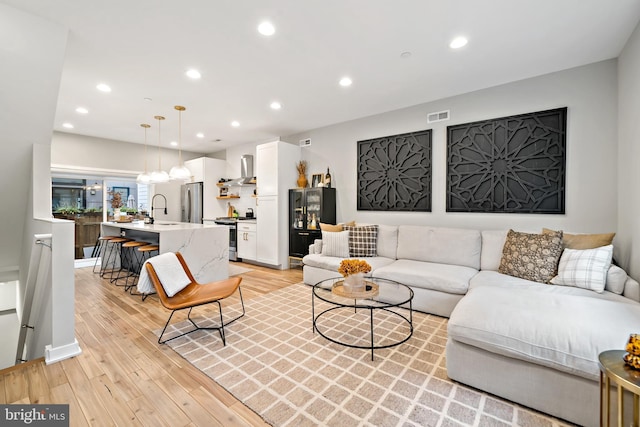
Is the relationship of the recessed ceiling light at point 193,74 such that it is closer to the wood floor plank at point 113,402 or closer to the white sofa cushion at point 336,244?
the white sofa cushion at point 336,244

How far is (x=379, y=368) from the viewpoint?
2115 mm

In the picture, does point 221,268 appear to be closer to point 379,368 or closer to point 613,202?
point 379,368

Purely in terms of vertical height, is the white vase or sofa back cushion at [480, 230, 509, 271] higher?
sofa back cushion at [480, 230, 509, 271]

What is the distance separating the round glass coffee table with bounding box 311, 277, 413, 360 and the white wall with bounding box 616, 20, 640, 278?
80.2 inches

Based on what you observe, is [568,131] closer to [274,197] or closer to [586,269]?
[586,269]

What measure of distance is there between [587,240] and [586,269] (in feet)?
1.40

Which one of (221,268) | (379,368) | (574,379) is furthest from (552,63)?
(221,268)

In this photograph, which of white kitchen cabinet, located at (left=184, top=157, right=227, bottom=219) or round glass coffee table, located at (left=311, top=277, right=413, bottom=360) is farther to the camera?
white kitchen cabinet, located at (left=184, top=157, right=227, bottom=219)

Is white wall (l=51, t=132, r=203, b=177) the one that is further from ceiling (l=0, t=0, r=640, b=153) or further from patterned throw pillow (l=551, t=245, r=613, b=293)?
patterned throw pillow (l=551, t=245, r=613, b=293)

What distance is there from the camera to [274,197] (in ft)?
17.6

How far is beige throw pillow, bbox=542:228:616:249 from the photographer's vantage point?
8.61 feet

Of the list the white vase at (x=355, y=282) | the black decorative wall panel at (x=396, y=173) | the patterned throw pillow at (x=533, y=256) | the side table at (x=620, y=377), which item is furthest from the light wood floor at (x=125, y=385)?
the black decorative wall panel at (x=396, y=173)

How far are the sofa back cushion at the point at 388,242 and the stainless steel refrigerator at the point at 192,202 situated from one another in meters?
4.77

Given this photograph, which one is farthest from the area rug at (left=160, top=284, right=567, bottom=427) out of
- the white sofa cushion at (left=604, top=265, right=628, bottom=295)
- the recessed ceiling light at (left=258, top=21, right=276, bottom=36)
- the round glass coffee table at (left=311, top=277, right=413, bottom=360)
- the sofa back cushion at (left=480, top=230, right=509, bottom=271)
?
the recessed ceiling light at (left=258, top=21, right=276, bottom=36)
